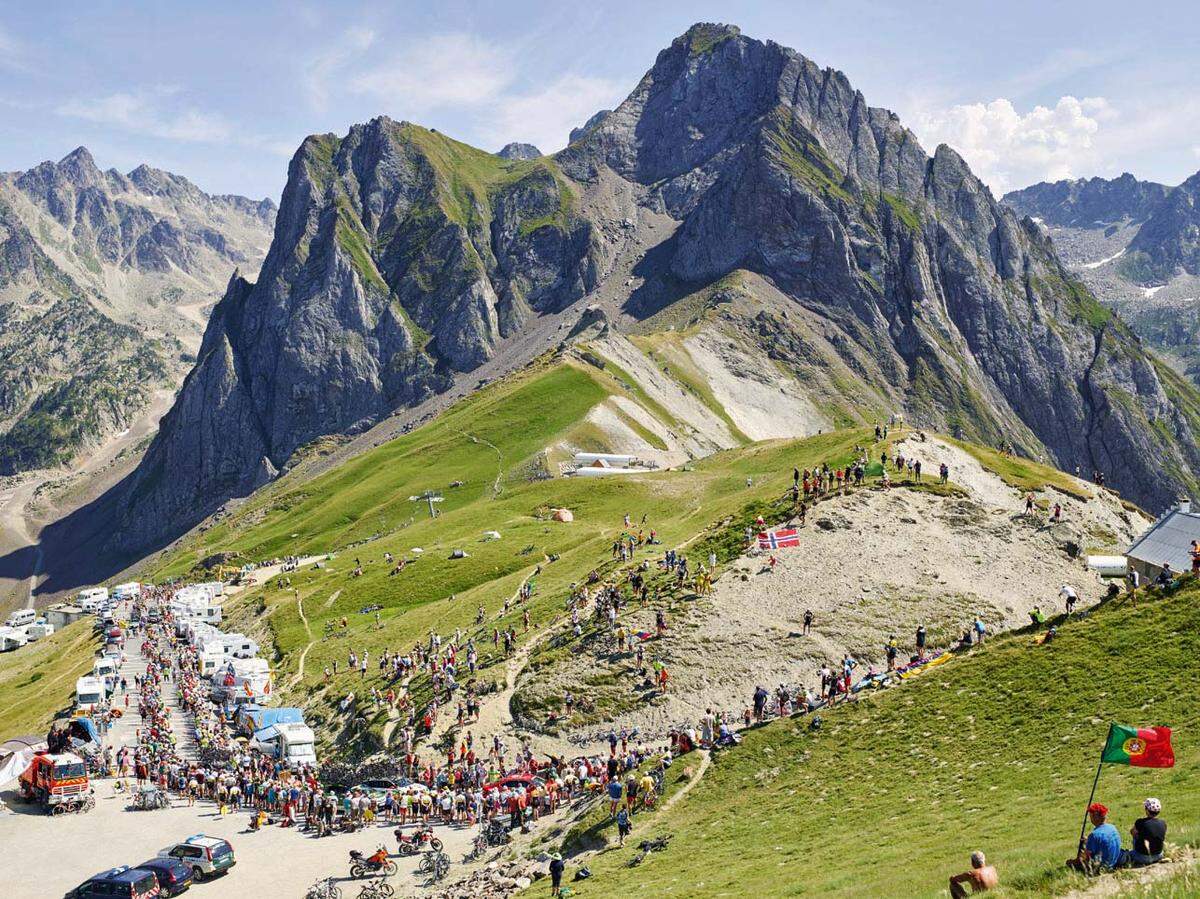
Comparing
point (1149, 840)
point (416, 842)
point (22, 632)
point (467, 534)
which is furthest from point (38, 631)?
point (1149, 840)

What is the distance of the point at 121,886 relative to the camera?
38.2m

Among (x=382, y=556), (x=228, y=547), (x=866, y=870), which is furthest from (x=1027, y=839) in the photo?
(x=228, y=547)

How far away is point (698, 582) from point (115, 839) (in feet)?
123

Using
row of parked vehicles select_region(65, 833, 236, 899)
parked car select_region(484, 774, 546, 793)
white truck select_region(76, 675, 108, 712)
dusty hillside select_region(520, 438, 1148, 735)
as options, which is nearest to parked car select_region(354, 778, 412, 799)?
parked car select_region(484, 774, 546, 793)

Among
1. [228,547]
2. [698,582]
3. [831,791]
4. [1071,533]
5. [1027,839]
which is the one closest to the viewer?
[1027,839]

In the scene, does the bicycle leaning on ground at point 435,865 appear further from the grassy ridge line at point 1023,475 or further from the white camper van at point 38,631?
the white camper van at point 38,631

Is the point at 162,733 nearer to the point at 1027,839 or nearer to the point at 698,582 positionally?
the point at 698,582

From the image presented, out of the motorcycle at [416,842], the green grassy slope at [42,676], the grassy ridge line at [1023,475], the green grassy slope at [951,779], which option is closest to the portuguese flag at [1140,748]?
the green grassy slope at [951,779]

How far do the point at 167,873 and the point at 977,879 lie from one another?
3482cm

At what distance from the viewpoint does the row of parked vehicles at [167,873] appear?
38.4 metres

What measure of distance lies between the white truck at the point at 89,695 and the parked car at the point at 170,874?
41.5 m

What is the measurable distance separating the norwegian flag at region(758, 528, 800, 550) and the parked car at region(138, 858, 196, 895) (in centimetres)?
4127

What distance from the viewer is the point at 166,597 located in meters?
132

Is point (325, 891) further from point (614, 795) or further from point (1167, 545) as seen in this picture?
point (1167, 545)
